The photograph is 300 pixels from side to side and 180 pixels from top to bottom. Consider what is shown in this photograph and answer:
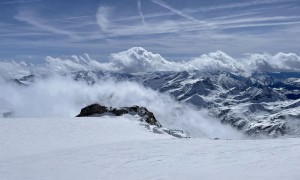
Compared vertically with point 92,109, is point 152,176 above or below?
below

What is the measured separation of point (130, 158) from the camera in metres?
25.5

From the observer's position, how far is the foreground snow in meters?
20.6

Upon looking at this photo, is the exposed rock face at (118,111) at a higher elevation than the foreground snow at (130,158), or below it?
higher

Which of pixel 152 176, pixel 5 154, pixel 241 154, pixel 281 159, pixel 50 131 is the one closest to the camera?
pixel 152 176

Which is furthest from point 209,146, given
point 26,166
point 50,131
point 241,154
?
point 50,131

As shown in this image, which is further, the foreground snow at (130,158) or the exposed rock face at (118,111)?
the exposed rock face at (118,111)

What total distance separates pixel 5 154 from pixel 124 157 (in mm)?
9248

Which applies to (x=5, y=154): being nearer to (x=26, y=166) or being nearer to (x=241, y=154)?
Result: (x=26, y=166)

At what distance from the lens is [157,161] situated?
24188 millimetres

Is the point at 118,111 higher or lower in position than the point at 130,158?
higher

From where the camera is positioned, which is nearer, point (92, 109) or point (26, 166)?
point (26, 166)

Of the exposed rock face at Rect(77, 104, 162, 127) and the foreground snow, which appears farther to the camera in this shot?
the exposed rock face at Rect(77, 104, 162, 127)

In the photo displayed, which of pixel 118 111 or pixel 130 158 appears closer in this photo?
pixel 130 158

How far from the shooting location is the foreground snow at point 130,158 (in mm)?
20625
